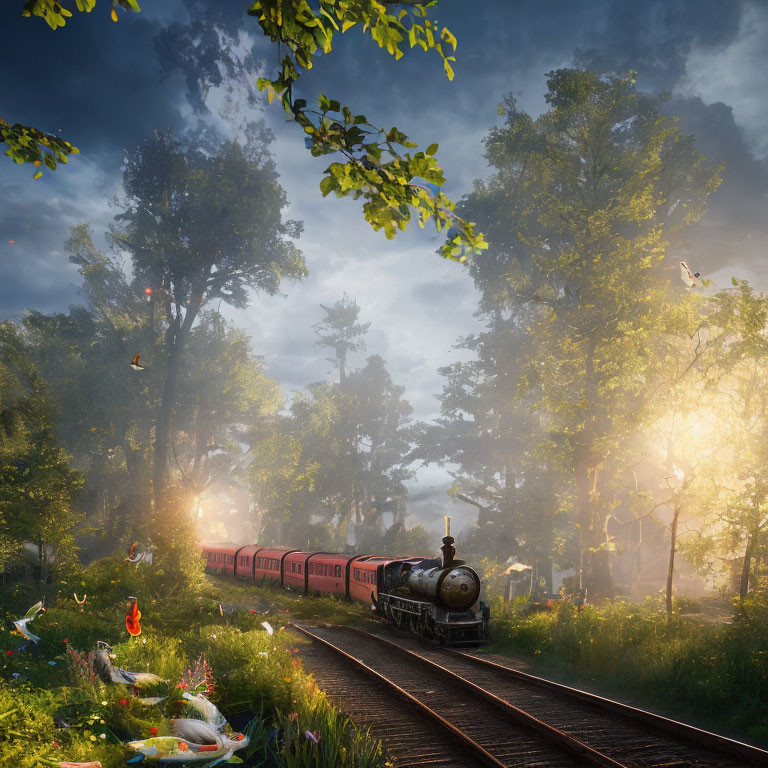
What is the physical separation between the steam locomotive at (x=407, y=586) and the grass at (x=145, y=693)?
3.88 metres

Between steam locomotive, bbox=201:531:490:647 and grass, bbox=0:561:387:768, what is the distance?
3.88 meters

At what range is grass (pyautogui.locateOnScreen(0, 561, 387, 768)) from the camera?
501cm

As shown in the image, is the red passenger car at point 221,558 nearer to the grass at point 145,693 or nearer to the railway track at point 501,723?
the grass at point 145,693

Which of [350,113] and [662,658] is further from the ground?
[350,113]

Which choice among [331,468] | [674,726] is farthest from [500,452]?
[674,726]

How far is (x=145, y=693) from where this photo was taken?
6.93m

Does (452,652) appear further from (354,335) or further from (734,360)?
(354,335)

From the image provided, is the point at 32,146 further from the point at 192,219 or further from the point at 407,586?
the point at 192,219

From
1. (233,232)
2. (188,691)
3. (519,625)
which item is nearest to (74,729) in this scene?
(188,691)

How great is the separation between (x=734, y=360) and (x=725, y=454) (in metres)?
2.84

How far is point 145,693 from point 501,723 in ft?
17.3

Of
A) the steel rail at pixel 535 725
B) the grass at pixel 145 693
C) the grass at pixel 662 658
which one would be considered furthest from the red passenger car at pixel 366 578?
the steel rail at pixel 535 725

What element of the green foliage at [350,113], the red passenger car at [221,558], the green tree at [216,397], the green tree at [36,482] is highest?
the green tree at [216,397]

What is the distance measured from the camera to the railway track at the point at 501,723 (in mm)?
6531
